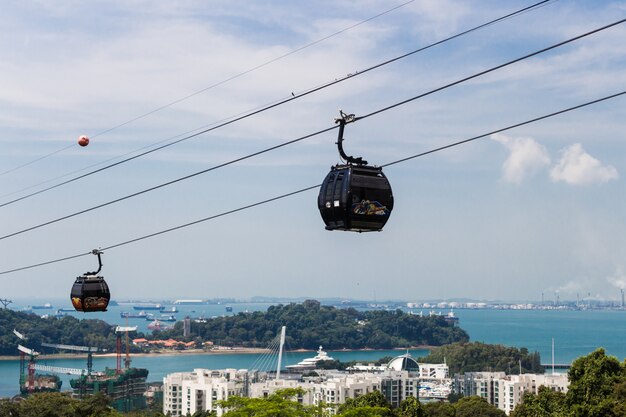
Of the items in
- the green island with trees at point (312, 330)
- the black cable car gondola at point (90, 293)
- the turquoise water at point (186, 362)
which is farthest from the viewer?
the green island with trees at point (312, 330)

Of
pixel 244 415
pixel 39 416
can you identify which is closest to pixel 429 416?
pixel 39 416

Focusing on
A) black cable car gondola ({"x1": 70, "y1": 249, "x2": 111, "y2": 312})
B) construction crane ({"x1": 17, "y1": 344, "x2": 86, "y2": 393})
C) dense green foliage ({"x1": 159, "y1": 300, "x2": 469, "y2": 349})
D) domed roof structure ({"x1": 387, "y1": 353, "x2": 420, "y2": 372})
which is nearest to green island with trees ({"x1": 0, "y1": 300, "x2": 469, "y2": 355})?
dense green foliage ({"x1": 159, "y1": 300, "x2": 469, "y2": 349})

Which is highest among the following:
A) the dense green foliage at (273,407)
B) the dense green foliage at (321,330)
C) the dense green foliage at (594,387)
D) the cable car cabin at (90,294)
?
the cable car cabin at (90,294)

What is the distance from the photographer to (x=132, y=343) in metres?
148

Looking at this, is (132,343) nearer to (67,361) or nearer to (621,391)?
(67,361)

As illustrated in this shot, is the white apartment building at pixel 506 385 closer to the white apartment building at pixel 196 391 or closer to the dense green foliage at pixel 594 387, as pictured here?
the white apartment building at pixel 196 391

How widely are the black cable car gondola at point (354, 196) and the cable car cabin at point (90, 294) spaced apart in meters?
5.65

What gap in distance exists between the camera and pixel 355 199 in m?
7.71

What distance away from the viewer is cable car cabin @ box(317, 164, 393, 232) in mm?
7703

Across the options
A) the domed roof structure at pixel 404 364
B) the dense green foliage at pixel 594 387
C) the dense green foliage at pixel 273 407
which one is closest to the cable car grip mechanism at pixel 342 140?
the dense green foliage at pixel 273 407

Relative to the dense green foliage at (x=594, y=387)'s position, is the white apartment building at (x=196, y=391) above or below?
below

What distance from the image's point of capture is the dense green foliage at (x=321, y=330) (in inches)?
6083

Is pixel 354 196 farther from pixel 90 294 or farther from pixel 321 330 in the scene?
pixel 321 330

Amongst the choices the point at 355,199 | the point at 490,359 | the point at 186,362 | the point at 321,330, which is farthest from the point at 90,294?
A: the point at 321,330
